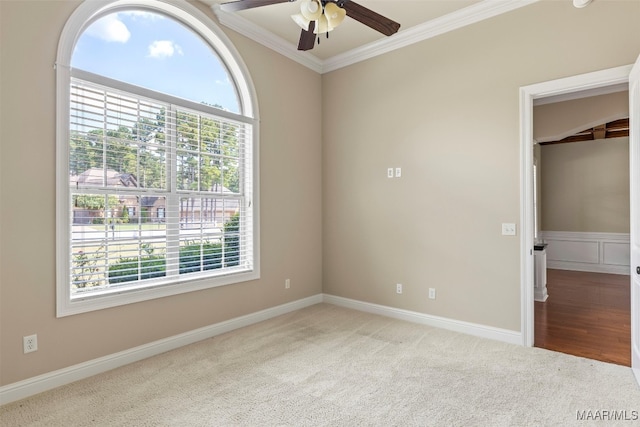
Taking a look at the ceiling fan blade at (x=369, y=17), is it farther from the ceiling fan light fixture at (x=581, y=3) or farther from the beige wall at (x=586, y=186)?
the beige wall at (x=586, y=186)

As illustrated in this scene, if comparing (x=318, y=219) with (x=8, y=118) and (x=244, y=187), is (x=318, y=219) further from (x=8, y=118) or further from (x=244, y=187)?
(x=8, y=118)

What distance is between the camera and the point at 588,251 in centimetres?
706

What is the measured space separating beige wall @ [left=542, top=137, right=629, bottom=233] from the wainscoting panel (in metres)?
0.14

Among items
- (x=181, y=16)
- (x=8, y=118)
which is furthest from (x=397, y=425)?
(x=181, y=16)

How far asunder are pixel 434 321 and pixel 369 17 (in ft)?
9.88

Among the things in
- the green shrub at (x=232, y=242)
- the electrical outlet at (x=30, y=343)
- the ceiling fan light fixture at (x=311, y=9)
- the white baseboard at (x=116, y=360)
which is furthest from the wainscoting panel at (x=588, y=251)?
the electrical outlet at (x=30, y=343)

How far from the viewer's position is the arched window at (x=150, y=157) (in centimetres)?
259

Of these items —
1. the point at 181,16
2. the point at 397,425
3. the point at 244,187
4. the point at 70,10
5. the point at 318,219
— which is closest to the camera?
the point at 397,425

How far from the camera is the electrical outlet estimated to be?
7.66 feet

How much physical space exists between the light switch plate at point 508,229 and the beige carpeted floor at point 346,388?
104 cm

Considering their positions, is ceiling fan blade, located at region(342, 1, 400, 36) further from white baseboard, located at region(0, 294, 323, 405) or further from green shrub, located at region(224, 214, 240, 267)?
white baseboard, located at region(0, 294, 323, 405)

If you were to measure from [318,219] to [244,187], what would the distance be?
1.25 metres

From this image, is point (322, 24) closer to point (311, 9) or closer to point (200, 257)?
point (311, 9)

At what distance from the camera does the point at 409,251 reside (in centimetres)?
392
